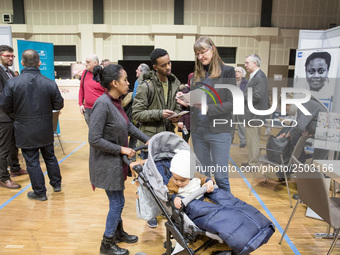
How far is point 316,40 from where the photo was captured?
6711 mm

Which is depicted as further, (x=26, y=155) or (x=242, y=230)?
(x=26, y=155)

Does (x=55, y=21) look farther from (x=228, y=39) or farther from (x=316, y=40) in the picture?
(x=316, y=40)

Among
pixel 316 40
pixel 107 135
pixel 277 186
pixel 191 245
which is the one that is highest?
pixel 316 40

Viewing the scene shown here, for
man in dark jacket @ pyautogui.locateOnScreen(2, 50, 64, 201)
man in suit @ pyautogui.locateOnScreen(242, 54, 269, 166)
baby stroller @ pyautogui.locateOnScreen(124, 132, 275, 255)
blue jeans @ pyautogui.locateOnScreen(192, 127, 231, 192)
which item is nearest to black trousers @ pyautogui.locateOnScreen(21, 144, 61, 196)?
man in dark jacket @ pyautogui.locateOnScreen(2, 50, 64, 201)

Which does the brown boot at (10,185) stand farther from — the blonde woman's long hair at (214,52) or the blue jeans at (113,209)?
the blonde woman's long hair at (214,52)

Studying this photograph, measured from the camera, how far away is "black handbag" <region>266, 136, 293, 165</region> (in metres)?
3.85

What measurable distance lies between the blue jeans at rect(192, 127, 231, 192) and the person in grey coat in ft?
2.32

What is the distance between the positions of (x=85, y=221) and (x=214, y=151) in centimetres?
171

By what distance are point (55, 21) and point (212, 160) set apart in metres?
12.6

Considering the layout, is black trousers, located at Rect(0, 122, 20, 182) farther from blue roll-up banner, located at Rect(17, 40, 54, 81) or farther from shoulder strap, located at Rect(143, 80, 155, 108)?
blue roll-up banner, located at Rect(17, 40, 54, 81)

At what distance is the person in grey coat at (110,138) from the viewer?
2217 mm

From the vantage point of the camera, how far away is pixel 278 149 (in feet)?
12.8

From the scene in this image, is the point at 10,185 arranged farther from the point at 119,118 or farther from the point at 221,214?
the point at 221,214

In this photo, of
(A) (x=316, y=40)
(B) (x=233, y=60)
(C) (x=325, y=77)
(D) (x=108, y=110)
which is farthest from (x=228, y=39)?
(D) (x=108, y=110)
